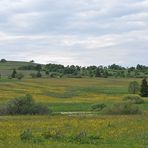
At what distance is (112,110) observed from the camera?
1561 inches

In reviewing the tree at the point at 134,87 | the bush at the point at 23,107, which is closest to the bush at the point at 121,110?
the bush at the point at 23,107

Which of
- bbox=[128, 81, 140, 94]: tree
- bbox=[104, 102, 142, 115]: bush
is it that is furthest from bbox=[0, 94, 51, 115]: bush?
bbox=[128, 81, 140, 94]: tree

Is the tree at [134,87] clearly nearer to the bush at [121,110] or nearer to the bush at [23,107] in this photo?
the bush at [121,110]

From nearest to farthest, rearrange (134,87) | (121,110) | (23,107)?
(121,110), (23,107), (134,87)

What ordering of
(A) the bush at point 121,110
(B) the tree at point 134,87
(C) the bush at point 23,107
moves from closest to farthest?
(A) the bush at point 121,110
(C) the bush at point 23,107
(B) the tree at point 134,87

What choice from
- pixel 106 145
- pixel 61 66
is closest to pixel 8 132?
pixel 106 145

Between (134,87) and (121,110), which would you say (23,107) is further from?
(134,87)

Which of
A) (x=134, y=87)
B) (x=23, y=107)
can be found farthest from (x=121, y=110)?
(x=134, y=87)

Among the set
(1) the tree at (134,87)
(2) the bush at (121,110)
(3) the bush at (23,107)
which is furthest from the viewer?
(1) the tree at (134,87)

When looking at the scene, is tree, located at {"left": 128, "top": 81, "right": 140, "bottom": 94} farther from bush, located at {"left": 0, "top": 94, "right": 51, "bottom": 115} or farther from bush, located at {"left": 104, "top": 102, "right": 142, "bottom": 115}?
bush, located at {"left": 0, "top": 94, "right": 51, "bottom": 115}

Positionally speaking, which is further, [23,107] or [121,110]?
[23,107]

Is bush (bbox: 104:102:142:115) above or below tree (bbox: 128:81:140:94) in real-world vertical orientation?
below

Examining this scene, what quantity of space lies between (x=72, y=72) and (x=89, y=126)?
510 ft

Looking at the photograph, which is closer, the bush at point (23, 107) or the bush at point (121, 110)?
the bush at point (121, 110)
